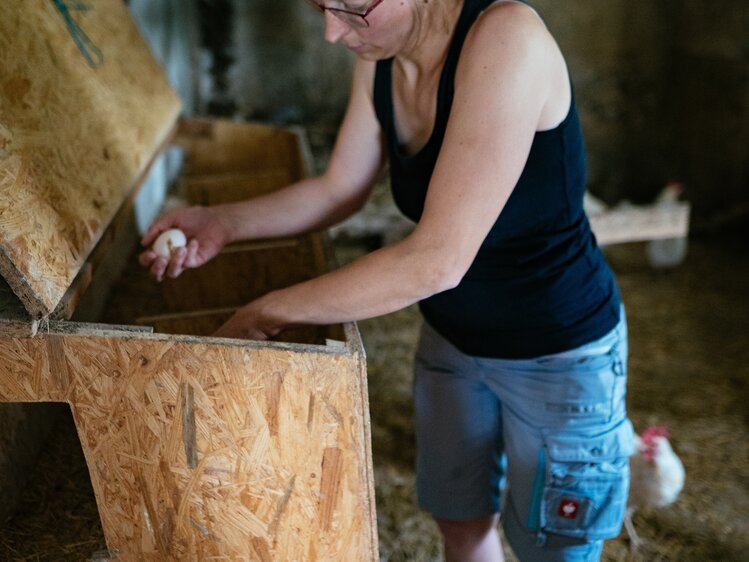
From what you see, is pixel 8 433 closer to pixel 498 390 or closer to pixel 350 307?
pixel 350 307

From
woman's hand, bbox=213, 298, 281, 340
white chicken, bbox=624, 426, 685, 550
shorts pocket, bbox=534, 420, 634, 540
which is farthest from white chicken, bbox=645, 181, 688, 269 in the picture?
woman's hand, bbox=213, 298, 281, 340

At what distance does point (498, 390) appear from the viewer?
5.17ft

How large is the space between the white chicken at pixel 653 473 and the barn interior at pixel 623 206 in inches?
9.6

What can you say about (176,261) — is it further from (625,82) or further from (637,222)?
(625,82)

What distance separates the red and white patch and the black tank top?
0.97 feet

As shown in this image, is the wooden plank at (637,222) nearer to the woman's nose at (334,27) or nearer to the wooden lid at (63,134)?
the wooden lid at (63,134)

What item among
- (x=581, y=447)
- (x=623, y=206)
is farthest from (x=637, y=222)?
(x=581, y=447)

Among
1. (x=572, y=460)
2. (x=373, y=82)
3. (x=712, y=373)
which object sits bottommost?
(x=712, y=373)

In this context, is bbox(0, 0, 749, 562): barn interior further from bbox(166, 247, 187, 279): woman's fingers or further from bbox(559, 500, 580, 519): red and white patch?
bbox(559, 500, 580, 519): red and white patch

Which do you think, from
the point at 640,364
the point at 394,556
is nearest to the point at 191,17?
the point at 640,364

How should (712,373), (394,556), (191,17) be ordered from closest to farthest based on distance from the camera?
(394,556) < (712,373) < (191,17)

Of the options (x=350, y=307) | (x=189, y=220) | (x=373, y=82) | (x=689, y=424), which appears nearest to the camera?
(x=350, y=307)

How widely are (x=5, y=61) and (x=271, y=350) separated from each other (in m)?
0.87

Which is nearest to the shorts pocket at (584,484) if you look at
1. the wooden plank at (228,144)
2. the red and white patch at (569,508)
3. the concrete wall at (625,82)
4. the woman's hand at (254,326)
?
the red and white patch at (569,508)
